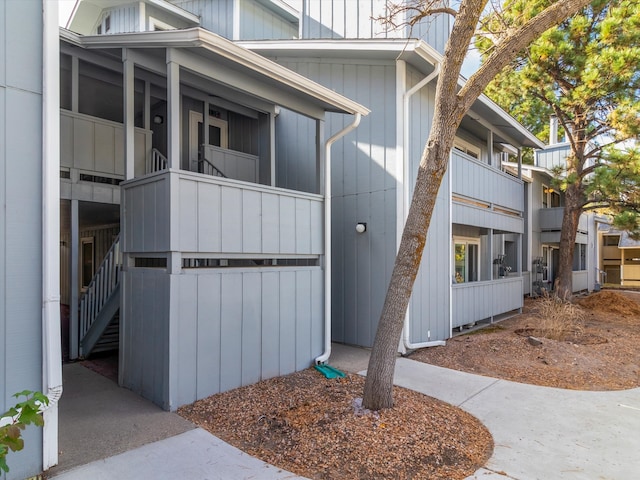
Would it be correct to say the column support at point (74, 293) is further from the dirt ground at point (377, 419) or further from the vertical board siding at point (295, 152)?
the vertical board siding at point (295, 152)

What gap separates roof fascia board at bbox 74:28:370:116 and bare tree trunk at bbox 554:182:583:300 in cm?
908

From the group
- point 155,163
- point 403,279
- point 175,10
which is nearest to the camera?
point 403,279

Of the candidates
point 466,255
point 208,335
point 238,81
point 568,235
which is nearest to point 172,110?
point 238,81

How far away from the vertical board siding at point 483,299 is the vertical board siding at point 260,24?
7688 mm

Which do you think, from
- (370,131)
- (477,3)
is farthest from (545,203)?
(477,3)

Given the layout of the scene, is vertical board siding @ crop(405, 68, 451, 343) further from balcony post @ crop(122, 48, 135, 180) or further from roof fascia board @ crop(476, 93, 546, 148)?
balcony post @ crop(122, 48, 135, 180)

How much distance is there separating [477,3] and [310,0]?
532 centimetres

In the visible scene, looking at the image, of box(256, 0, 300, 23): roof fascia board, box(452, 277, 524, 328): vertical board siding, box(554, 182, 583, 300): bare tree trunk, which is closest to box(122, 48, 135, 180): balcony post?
box(452, 277, 524, 328): vertical board siding

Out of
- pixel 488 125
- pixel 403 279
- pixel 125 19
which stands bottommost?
pixel 403 279

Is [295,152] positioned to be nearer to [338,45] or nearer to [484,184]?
[338,45]

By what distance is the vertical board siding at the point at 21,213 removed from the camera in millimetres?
2793

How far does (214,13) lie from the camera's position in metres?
10.1

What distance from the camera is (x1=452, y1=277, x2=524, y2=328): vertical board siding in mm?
8125

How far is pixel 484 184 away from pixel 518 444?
6.82 m
